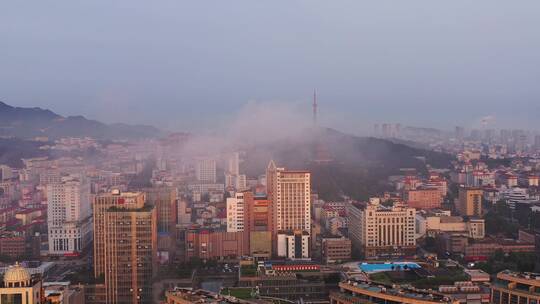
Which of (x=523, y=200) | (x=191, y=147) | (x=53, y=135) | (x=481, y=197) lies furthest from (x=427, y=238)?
(x=53, y=135)

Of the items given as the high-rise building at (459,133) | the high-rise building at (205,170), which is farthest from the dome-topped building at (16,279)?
the high-rise building at (459,133)

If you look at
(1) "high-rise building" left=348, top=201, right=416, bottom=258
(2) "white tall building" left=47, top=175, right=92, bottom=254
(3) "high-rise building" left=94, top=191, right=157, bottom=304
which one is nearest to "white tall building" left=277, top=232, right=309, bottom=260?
(1) "high-rise building" left=348, top=201, right=416, bottom=258

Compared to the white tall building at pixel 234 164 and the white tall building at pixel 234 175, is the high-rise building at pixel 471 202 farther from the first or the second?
the white tall building at pixel 234 164

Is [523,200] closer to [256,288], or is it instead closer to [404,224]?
[404,224]

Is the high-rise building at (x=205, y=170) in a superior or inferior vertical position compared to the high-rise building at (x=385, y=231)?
superior

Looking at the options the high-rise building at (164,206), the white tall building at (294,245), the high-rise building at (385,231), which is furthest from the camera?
the high-rise building at (385,231)

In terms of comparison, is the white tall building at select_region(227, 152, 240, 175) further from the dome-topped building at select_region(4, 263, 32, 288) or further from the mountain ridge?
the dome-topped building at select_region(4, 263, 32, 288)
